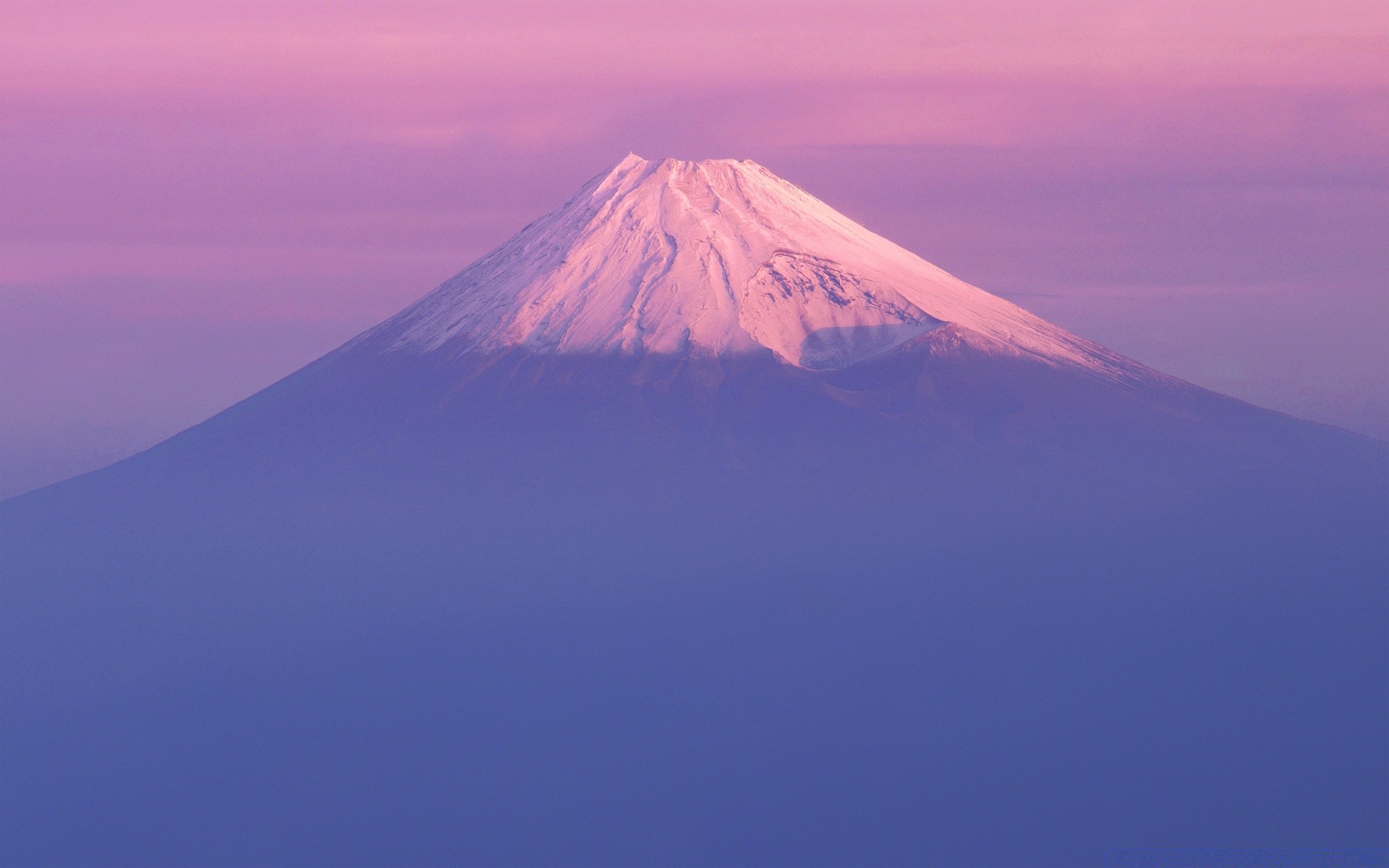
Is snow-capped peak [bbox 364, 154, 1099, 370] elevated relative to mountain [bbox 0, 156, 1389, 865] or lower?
elevated

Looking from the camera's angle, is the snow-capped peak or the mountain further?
the snow-capped peak

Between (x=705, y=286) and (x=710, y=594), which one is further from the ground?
(x=705, y=286)

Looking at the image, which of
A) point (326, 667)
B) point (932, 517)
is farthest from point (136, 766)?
point (932, 517)

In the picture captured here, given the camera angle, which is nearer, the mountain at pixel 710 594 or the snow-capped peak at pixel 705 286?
the mountain at pixel 710 594

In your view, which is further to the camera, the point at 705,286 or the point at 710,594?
the point at 705,286

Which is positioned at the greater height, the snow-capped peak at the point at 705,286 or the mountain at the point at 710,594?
the snow-capped peak at the point at 705,286
